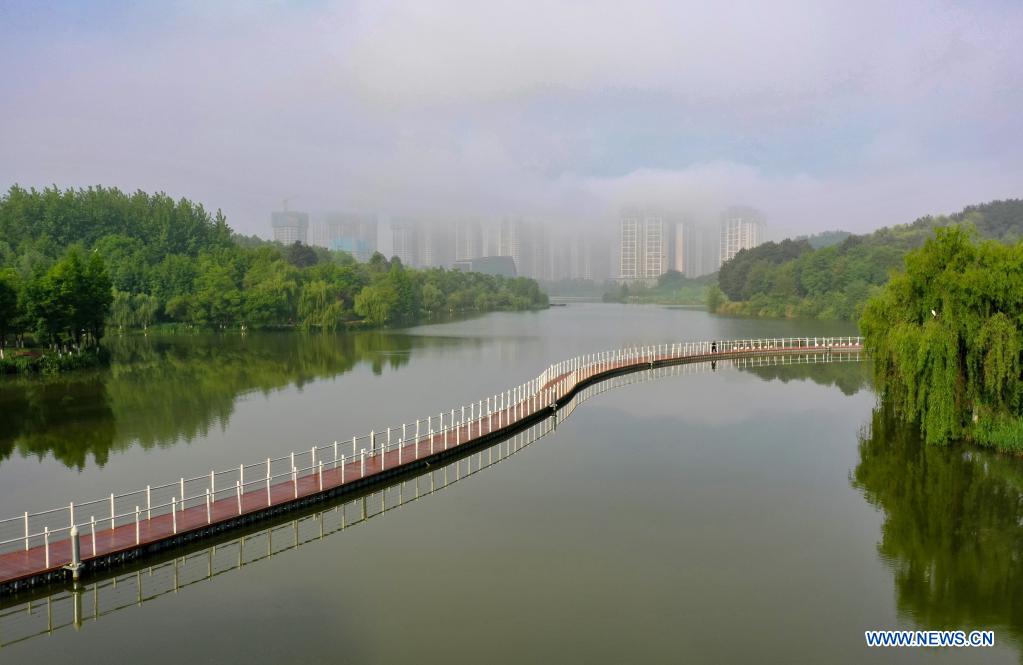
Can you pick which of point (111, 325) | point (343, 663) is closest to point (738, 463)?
point (343, 663)

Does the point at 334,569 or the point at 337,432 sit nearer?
the point at 334,569

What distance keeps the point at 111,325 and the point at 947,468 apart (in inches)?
2812

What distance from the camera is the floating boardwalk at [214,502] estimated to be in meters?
15.3

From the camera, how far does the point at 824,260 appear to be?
126 meters

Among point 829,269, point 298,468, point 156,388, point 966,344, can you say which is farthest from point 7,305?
point 829,269

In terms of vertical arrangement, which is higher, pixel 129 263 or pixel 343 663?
pixel 129 263

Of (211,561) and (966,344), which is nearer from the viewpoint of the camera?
(211,561)

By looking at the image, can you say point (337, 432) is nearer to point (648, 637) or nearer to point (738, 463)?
point (738, 463)

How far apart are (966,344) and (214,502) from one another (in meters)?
23.0

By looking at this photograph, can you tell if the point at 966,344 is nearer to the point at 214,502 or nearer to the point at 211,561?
the point at 214,502

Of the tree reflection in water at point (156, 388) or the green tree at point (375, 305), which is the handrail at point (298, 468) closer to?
the tree reflection in water at point (156, 388)

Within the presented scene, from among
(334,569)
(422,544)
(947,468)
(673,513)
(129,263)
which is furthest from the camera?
(129,263)

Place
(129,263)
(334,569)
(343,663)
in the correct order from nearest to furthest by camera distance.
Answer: (343,663)
(334,569)
(129,263)

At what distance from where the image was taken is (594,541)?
17.5 metres
